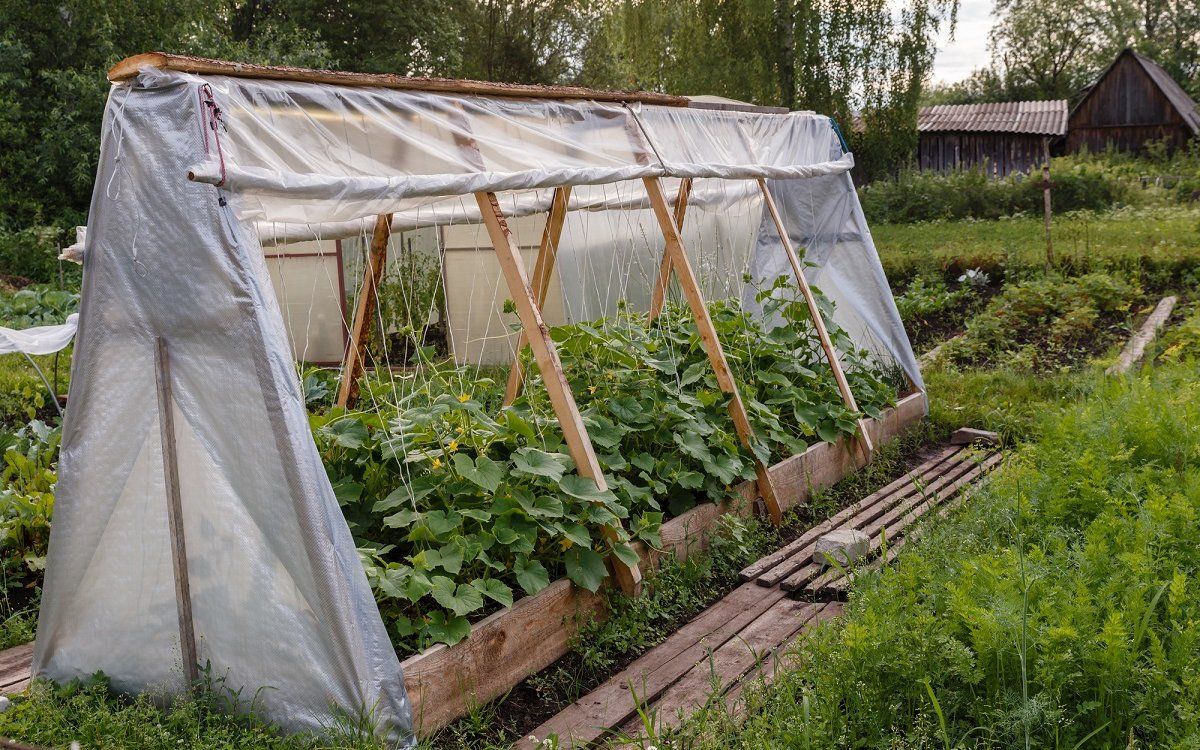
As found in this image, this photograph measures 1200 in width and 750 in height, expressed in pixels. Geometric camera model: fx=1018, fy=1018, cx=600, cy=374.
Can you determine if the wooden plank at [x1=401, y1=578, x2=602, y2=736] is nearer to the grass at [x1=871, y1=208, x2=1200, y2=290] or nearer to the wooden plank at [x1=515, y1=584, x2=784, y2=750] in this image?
the wooden plank at [x1=515, y1=584, x2=784, y2=750]

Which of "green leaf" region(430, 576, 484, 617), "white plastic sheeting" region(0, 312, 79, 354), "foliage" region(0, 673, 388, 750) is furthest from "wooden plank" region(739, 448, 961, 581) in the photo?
"white plastic sheeting" region(0, 312, 79, 354)

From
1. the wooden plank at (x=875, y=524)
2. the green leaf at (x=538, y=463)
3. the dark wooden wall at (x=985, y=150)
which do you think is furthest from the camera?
the dark wooden wall at (x=985, y=150)

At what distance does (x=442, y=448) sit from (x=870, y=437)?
331 cm

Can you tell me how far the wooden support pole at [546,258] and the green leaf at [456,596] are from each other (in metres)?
1.78

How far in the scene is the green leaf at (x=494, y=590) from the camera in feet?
10.6

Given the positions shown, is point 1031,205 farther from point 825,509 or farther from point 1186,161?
point 825,509

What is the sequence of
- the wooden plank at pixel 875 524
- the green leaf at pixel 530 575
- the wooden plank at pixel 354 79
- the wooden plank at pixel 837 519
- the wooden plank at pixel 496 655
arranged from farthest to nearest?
1. the wooden plank at pixel 837 519
2. the wooden plank at pixel 875 524
3. the green leaf at pixel 530 575
4. the wooden plank at pixel 496 655
5. the wooden plank at pixel 354 79

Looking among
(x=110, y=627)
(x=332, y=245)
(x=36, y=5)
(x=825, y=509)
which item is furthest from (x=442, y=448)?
(x=36, y=5)

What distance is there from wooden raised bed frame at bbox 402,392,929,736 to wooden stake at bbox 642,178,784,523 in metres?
0.16

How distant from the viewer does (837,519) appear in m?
5.03

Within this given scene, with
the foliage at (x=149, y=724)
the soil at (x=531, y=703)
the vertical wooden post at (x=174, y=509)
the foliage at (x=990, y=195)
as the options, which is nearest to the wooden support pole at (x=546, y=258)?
the soil at (x=531, y=703)

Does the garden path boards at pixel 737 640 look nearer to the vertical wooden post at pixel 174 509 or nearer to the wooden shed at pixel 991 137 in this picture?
the vertical wooden post at pixel 174 509

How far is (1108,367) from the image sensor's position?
23.1 ft

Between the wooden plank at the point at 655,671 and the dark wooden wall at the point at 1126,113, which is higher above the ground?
the dark wooden wall at the point at 1126,113
